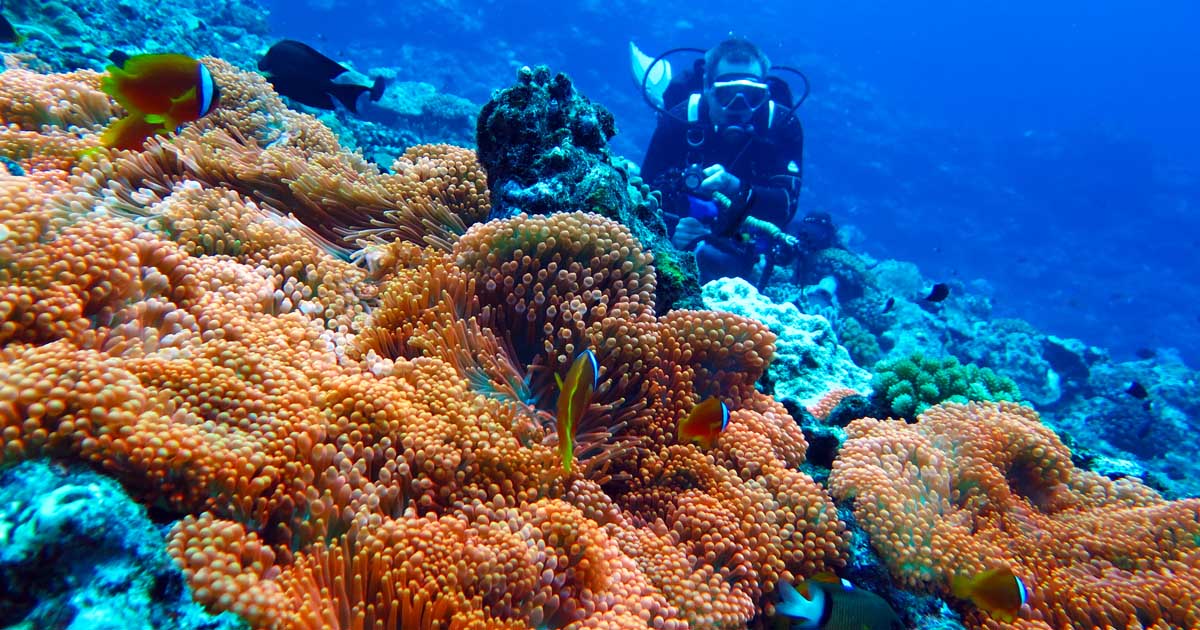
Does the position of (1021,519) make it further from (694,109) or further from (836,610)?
(694,109)

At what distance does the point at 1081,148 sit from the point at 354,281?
172 feet

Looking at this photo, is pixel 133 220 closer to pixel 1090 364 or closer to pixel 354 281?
pixel 354 281

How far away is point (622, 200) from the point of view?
3.23 metres

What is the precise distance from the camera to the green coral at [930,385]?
3871mm

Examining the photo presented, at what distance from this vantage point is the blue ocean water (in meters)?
28.0

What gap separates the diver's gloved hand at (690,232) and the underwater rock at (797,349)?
4.03 feet

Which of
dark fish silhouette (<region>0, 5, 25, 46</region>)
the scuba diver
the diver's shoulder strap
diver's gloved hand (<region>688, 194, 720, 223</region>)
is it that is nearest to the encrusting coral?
dark fish silhouette (<region>0, 5, 25, 46</region>)

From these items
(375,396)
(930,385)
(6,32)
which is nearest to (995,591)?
(375,396)

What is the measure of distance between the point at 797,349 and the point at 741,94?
5526 mm

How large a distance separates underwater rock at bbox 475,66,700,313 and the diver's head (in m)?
6.18

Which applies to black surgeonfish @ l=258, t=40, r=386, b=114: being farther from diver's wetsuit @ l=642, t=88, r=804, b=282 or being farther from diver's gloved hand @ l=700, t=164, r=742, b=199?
diver's wetsuit @ l=642, t=88, r=804, b=282

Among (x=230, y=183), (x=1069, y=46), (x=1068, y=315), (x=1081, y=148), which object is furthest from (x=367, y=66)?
(x=1069, y=46)

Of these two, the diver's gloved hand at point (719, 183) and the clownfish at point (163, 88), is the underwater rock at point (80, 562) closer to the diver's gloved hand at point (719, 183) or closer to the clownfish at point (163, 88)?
the clownfish at point (163, 88)

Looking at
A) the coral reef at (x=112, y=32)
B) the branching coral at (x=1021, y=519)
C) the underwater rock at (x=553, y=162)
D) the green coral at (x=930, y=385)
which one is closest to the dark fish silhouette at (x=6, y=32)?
the coral reef at (x=112, y=32)
